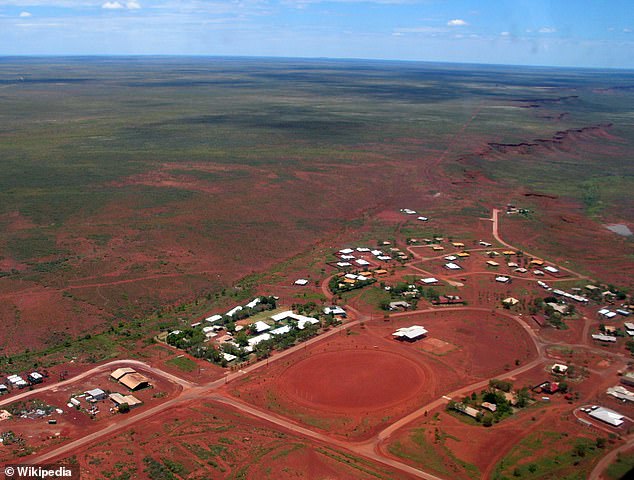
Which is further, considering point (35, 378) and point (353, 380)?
point (353, 380)

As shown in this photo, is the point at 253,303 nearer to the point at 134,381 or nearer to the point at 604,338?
the point at 134,381

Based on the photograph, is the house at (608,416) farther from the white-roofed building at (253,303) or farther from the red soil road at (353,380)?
the white-roofed building at (253,303)

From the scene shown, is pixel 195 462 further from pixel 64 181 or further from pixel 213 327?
pixel 64 181

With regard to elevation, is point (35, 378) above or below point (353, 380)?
above

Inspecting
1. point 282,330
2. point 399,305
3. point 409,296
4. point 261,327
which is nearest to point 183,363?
point 261,327

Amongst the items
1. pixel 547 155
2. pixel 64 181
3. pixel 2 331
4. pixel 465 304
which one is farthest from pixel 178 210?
pixel 547 155

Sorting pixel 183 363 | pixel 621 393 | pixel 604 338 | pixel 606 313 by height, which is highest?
pixel 606 313

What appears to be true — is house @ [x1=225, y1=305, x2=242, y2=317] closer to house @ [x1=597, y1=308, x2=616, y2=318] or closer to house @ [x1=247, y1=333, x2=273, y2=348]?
house @ [x1=247, y1=333, x2=273, y2=348]
